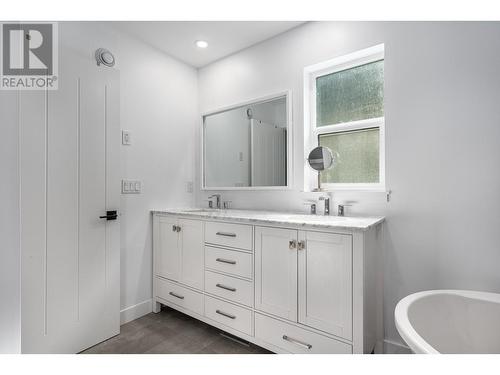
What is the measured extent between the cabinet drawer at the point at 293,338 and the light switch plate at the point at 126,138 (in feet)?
5.76

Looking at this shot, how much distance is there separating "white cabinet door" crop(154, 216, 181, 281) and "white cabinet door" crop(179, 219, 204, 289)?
0.07 m

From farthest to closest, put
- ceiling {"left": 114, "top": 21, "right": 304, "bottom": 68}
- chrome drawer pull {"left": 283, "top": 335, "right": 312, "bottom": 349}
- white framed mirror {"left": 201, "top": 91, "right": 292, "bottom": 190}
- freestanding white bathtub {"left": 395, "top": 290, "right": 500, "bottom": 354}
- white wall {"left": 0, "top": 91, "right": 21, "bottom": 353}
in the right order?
white framed mirror {"left": 201, "top": 91, "right": 292, "bottom": 190} < ceiling {"left": 114, "top": 21, "right": 304, "bottom": 68} < chrome drawer pull {"left": 283, "top": 335, "right": 312, "bottom": 349} < freestanding white bathtub {"left": 395, "top": 290, "right": 500, "bottom": 354} < white wall {"left": 0, "top": 91, "right": 21, "bottom": 353}

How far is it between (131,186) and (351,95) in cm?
200

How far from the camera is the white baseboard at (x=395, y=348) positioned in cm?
162

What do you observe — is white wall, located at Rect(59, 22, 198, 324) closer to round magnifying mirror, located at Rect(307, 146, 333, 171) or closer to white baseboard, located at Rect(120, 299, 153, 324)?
white baseboard, located at Rect(120, 299, 153, 324)

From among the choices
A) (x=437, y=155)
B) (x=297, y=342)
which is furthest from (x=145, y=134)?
(x=437, y=155)

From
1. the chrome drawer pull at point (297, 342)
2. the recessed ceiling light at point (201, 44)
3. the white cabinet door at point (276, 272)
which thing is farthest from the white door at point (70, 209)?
the chrome drawer pull at point (297, 342)

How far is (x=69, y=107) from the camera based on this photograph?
1731mm

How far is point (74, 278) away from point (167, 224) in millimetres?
766

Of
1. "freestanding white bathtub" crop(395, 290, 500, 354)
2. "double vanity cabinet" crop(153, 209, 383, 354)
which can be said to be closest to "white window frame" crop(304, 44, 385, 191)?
"double vanity cabinet" crop(153, 209, 383, 354)

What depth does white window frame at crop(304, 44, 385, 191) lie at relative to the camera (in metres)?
1.84

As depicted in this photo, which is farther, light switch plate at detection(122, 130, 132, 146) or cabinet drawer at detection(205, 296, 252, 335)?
light switch plate at detection(122, 130, 132, 146)
